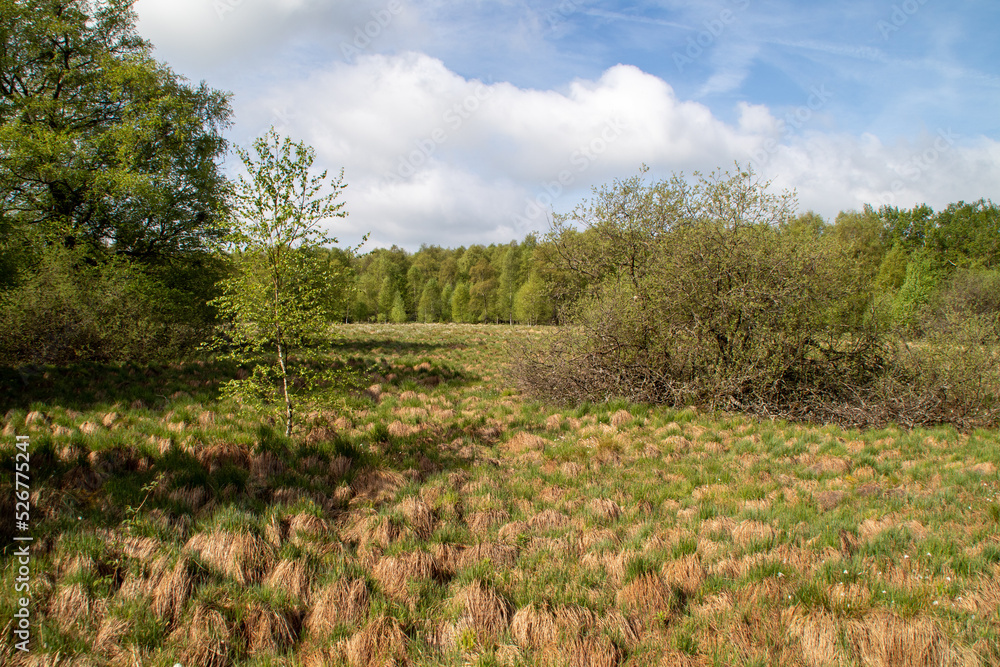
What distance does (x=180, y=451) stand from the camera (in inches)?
263

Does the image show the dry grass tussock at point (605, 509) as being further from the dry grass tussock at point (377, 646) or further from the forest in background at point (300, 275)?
the forest in background at point (300, 275)

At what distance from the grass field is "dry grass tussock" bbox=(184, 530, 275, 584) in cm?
3

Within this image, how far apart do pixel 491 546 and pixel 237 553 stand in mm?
2405

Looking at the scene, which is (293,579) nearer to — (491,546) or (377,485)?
(491,546)

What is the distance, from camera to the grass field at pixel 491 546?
3309mm

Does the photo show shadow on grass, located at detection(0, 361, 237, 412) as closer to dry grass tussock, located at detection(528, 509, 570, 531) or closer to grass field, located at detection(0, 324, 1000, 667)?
grass field, located at detection(0, 324, 1000, 667)

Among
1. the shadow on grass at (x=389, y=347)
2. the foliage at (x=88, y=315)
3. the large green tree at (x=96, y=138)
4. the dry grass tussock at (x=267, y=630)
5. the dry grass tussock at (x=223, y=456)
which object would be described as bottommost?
Result: the dry grass tussock at (x=267, y=630)

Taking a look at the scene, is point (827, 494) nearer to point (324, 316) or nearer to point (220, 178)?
point (324, 316)

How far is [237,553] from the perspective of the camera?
4.42m

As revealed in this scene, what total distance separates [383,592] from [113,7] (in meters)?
23.5

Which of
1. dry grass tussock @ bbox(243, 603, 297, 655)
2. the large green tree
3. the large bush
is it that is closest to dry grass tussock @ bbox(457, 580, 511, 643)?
dry grass tussock @ bbox(243, 603, 297, 655)

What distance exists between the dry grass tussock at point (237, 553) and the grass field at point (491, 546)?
1.1 inches

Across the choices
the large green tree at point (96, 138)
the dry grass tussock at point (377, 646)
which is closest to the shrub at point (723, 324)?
the dry grass tussock at point (377, 646)

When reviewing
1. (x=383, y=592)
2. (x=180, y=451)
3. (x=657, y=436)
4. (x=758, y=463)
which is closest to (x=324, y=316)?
(x=180, y=451)
